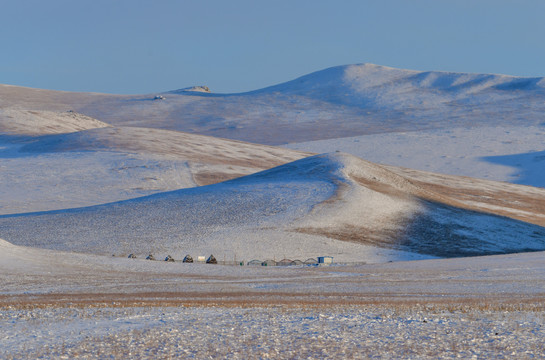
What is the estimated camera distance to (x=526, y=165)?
14975cm

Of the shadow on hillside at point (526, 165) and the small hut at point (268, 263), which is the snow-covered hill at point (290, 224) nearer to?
the small hut at point (268, 263)

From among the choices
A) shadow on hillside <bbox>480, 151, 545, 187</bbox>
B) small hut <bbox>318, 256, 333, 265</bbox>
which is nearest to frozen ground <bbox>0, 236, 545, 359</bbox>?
small hut <bbox>318, 256, 333, 265</bbox>

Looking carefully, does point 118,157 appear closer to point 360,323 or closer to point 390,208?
point 390,208

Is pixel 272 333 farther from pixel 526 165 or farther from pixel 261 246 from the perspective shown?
pixel 526 165

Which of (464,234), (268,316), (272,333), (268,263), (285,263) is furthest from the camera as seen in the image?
(464,234)

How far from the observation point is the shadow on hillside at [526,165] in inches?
5551

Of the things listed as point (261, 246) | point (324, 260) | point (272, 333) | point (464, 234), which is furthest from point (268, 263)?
point (272, 333)

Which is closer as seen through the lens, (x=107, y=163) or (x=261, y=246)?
(x=261, y=246)

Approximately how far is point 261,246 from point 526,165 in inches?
4089

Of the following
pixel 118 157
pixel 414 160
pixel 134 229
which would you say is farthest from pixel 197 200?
pixel 414 160

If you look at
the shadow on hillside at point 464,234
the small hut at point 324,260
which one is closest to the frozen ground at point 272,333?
the small hut at point 324,260

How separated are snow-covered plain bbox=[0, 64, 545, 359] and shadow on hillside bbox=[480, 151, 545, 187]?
54 centimetres

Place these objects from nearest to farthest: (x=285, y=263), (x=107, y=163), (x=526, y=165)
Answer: (x=285, y=263)
(x=107, y=163)
(x=526, y=165)

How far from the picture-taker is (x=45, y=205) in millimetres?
88375
